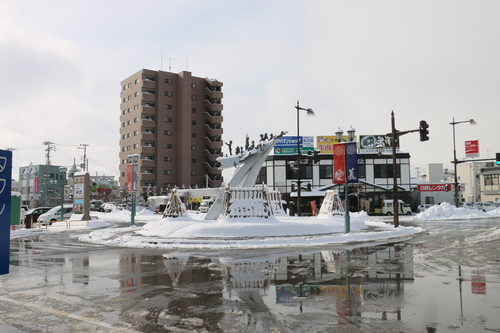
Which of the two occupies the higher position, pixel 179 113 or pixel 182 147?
pixel 179 113

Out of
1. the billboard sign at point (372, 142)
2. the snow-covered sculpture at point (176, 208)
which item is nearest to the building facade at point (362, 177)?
the billboard sign at point (372, 142)

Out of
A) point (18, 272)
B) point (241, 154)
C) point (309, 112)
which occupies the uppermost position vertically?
point (309, 112)

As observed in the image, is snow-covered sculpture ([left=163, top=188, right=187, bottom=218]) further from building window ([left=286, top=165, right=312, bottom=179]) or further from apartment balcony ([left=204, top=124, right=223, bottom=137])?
apartment balcony ([left=204, top=124, right=223, bottom=137])

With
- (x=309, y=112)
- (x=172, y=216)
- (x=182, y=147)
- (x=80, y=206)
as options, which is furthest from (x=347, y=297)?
(x=182, y=147)

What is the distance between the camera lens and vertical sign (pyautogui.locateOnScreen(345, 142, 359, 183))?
20.0 metres

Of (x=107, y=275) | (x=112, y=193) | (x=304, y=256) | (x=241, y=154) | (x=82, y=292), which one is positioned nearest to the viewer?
(x=82, y=292)

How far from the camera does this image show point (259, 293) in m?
7.50

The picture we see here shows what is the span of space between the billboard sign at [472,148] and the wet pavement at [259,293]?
58.6 metres

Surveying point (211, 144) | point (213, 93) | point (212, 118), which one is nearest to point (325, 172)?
point (211, 144)

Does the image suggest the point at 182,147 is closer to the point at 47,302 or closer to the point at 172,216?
the point at 172,216

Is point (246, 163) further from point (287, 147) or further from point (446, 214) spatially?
point (287, 147)

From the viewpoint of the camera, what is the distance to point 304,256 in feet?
41.1

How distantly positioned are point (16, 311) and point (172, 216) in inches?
627

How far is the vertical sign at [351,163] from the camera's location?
2005 cm
